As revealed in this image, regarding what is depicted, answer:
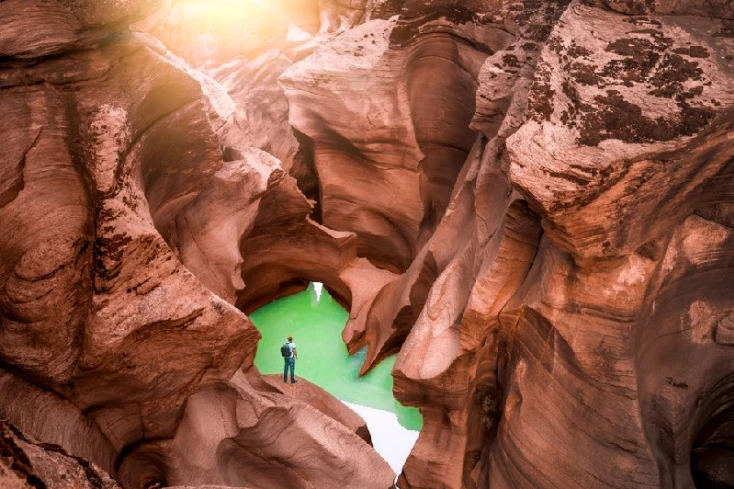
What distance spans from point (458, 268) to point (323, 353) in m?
4.78

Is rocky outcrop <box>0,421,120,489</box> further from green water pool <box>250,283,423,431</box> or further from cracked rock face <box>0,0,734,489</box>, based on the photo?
green water pool <box>250,283,423,431</box>

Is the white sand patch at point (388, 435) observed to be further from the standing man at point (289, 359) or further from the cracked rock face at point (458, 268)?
the cracked rock face at point (458, 268)

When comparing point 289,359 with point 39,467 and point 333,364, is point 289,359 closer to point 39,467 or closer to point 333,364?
point 333,364

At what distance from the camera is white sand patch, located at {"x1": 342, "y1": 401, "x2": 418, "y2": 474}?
9680 millimetres

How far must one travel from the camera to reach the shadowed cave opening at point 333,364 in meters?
10.1

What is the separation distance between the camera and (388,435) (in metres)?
9.99

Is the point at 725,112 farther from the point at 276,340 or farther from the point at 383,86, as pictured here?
A: the point at 276,340

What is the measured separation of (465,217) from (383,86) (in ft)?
9.31

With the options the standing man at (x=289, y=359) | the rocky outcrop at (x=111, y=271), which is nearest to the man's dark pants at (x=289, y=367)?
the standing man at (x=289, y=359)

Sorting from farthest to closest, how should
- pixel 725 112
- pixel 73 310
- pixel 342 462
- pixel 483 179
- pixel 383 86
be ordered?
pixel 383 86, pixel 342 462, pixel 483 179, pixel 73 310, pixel 725 112

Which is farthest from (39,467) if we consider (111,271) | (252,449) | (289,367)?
(289,367)

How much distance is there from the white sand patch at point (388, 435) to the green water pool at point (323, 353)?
0.39 feet

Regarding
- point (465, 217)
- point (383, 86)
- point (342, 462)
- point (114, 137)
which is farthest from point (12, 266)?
point (383, 86)

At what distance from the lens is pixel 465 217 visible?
8367 mm
